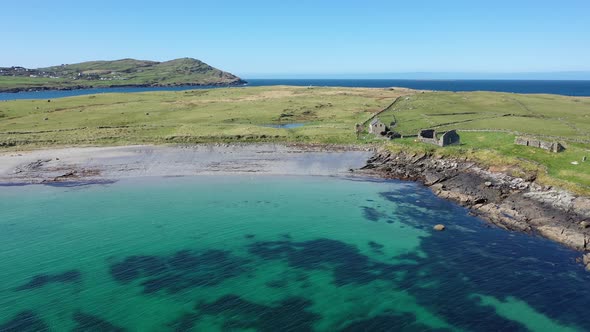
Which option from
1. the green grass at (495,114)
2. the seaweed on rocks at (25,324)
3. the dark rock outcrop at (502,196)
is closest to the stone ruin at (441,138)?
the dark rock outcrop at (502,196)

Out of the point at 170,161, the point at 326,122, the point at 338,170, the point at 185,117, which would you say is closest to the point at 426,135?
the point at 338,170

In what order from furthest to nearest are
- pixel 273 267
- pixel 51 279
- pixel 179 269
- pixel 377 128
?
pixel 377 128 → pixel 273 267 → pixel 179 269 → pixel 51 279

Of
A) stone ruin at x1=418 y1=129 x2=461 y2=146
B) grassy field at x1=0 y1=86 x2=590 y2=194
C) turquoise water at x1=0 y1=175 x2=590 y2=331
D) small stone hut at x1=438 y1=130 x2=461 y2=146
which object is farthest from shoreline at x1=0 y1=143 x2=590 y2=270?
stone ruin at x1=418 y1=129 x2=461 y2=146

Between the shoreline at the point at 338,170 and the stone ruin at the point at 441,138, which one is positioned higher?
the stone ruin at the point at 441,138

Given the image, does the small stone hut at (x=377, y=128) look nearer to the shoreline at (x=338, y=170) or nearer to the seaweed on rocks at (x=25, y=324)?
the shoreline at (x=338, y=170)

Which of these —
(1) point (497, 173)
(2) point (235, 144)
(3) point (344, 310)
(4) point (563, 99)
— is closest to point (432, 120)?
(1) point (497, 173)

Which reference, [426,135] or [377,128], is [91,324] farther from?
[377,128]
